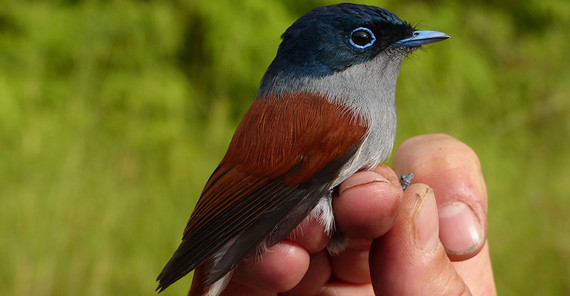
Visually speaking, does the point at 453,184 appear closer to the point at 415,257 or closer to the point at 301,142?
the point at 415,257

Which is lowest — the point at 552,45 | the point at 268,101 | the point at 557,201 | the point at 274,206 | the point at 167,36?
the point at 557,201

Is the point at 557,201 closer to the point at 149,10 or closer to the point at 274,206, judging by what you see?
the point at 274,206

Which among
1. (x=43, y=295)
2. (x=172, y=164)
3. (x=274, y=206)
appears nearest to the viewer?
(x=274, y=206)

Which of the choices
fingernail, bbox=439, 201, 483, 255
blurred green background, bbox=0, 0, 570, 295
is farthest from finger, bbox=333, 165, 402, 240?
blurred green background, bbox=0, 0, 570, 295

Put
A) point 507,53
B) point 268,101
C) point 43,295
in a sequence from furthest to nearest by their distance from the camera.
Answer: point 507,53 → point 43,295 → point 268,101

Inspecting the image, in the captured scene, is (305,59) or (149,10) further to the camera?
(149,10)

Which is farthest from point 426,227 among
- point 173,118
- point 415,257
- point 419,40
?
point 173,118

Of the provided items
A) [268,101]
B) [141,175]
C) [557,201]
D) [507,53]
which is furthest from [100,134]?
[507,53]
